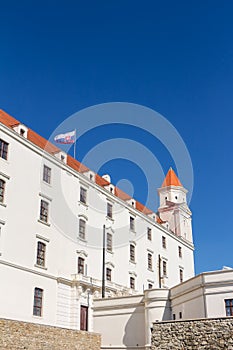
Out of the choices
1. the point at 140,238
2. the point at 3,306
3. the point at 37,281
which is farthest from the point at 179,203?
the point at 3,306

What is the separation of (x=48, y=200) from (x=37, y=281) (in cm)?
622

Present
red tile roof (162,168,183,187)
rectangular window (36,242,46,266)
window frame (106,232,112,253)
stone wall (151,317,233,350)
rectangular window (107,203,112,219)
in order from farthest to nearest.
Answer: red tile roof (162,168,183,187) → rectangular window (107,203,112,219) → window frame (106,232,112,253) → rectangular window (36,242,46,266) → stone wall (151,317,233,350)

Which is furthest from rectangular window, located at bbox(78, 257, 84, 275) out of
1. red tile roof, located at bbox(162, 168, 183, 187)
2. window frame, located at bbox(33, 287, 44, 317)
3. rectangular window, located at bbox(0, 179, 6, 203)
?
red tile roof, located at bbox(162, 168, 183, 187)

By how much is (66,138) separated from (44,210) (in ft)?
20.2

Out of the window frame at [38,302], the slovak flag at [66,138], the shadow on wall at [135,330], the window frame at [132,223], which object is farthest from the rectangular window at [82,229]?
the shadow on wall at [135,330]

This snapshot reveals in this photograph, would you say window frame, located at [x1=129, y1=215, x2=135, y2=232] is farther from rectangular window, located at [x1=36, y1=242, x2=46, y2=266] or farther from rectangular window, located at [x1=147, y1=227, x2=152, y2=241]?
rectangular window, located at [x1=36, y1=242, x2=46, y2=266]

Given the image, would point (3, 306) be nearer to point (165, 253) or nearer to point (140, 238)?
point (140, 238)

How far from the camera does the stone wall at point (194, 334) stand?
60.4 feet

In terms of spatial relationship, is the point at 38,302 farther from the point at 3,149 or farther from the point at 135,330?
the point at 3,149

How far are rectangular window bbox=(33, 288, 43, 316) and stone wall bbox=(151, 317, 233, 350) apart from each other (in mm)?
11656

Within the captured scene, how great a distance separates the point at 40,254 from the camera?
3128 centimetres

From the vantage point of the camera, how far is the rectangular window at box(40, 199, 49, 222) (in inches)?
1273

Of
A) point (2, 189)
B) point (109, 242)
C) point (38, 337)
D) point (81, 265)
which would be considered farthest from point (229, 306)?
point (109, 242)

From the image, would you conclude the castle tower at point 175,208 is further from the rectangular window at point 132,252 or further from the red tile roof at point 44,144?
the red tile roof at point 44,144
